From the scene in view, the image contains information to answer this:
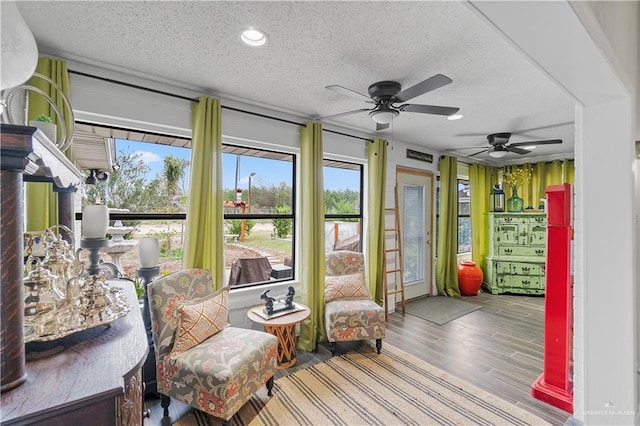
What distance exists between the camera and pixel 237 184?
3.24 m

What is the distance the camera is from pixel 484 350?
3.17m

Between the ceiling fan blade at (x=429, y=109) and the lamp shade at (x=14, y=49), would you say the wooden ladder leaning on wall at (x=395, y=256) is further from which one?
the lamp shade at (x=14, y=49)

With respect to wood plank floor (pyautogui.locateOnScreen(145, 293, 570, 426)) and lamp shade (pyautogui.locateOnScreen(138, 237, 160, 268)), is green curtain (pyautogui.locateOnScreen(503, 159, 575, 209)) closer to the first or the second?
wood plank floor (pyautogui.locateOnScreen(145, 293, 570, 426))

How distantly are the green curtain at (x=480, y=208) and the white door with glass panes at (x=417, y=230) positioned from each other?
116 cm

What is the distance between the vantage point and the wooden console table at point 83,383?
654 mm

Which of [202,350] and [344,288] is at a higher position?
[344,288]

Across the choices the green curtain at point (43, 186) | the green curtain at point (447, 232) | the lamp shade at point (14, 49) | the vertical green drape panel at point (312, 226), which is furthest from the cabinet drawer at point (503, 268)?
the lamp shade at point (14, 49)

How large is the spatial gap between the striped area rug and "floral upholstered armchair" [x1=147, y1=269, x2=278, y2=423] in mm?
220

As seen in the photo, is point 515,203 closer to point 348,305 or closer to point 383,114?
point 348,305

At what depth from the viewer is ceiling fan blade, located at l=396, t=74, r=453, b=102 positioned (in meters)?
1.87

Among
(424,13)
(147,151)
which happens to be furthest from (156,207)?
(424,13)

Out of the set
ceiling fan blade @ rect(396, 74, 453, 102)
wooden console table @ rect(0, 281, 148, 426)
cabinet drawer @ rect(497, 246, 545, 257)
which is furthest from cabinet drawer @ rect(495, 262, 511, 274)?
wooden console table @ rect(0, 281, 148, 426)

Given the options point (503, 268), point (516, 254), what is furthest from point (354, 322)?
point (516, 254)

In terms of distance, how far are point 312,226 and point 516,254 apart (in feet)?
14.4
